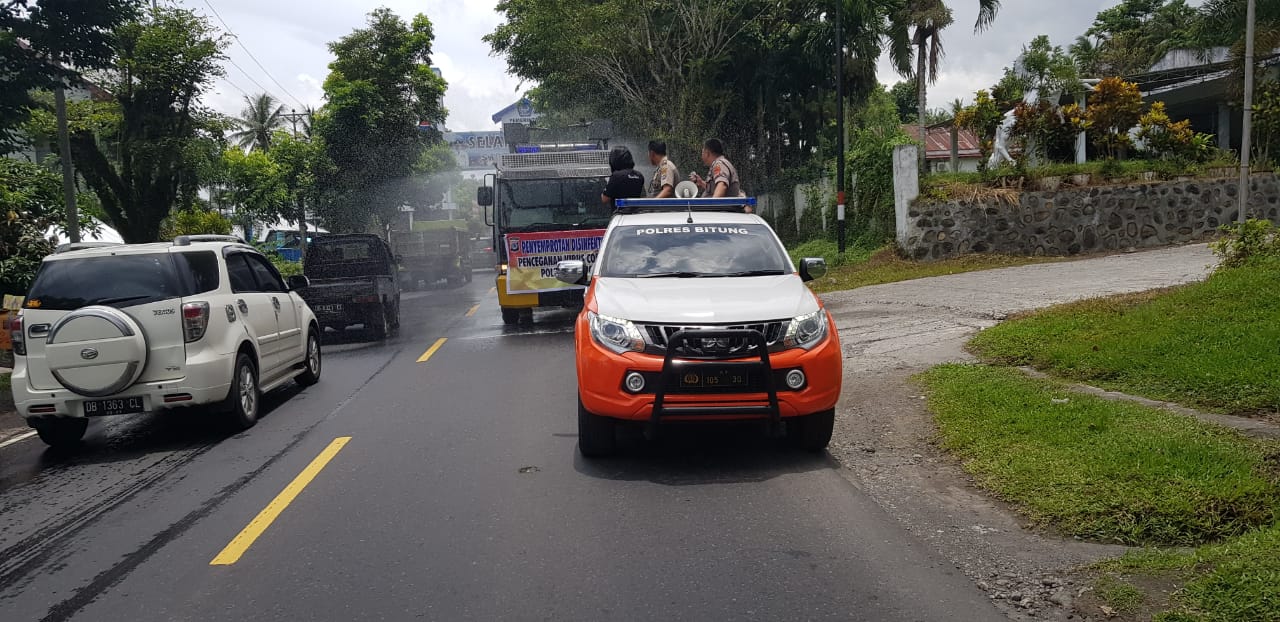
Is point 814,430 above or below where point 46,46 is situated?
below

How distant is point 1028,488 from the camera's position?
17.9 ft

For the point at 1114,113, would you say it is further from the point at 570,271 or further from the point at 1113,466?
the point at 1113,466

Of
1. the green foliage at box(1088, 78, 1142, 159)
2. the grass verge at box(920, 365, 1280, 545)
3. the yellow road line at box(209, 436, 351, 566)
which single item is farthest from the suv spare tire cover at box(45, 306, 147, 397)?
the green foliage at box(1088, 78, 1142, 159)

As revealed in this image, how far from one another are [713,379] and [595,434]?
987 mm

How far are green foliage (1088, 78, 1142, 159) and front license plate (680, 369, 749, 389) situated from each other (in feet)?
56.4

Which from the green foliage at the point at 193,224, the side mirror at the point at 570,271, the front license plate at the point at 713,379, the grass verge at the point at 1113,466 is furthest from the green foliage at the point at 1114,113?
the green foliage at the point at 193,224

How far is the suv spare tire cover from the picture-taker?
25.0 feet

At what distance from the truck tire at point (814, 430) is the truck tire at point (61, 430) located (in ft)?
19.4

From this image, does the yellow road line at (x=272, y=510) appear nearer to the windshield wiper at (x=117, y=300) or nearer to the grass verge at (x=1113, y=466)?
the windshield wiper at (x=117, y=300)

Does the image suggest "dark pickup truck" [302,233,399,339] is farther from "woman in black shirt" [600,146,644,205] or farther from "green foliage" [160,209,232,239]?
"green foliage" [160,209,232,239]

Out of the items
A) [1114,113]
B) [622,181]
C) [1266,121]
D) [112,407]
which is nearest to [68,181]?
[622,181]

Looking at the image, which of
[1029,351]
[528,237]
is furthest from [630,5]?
[1029,351]

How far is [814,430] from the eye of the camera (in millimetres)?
6629

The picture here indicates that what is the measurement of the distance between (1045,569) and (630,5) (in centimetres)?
2670
